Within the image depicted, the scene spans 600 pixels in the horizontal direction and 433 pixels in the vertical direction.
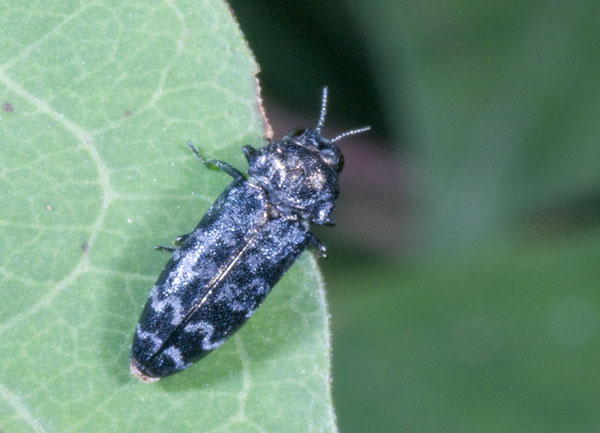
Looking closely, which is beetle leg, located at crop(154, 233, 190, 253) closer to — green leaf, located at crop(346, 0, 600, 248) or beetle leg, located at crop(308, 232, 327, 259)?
beetle leg, located at crop(308, 232, 327, 259)

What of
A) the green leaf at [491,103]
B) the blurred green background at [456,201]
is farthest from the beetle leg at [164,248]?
the green leaf at [491,103]

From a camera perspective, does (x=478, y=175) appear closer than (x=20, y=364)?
No

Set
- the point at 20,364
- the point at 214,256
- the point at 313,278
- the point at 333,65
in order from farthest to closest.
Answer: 1. the point at 333,65
2. the point at 214,256
3. the point at 313,278
4. the point at 20,364

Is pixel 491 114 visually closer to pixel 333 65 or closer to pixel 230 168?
pixel 333 65

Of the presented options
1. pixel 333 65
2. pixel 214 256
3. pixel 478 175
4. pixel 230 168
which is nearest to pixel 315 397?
pixel 214 256

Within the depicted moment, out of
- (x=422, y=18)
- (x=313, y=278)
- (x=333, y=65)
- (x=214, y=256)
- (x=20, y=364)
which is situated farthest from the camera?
(x=333, y=65)
